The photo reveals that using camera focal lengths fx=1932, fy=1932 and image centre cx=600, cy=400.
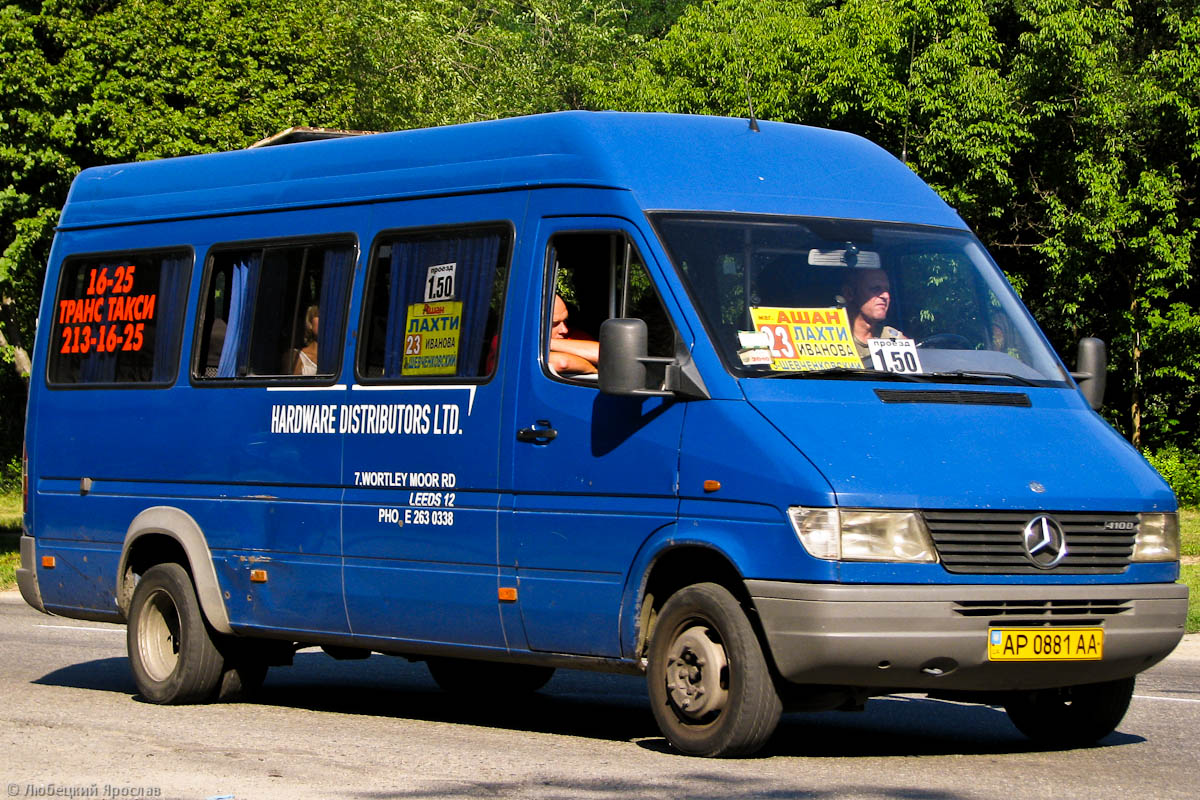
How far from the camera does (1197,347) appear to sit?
97.9 feet

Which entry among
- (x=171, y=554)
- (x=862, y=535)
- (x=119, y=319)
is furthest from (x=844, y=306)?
(x=119, y=319)

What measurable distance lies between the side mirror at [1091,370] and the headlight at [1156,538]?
957 mm

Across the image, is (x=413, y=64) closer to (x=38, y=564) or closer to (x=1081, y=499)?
(x=38, y=564)

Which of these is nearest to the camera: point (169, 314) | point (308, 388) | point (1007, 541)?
point (1007, 541)

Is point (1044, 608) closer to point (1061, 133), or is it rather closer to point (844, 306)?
point (844, 306)

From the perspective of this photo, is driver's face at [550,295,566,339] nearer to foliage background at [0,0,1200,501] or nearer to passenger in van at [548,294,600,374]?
passenger in van at [548,294,600,374]

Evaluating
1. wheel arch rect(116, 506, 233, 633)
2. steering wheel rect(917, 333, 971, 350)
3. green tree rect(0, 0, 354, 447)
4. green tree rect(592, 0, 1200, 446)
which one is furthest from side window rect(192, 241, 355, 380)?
green tree rect(592, 0, 1200, 446)

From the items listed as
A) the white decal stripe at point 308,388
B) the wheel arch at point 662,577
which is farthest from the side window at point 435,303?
the wheel arch at point 662,577

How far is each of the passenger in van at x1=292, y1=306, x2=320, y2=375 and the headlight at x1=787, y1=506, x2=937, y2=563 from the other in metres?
3.57

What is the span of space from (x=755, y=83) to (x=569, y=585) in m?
25.4

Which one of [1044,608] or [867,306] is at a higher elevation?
[867,306]

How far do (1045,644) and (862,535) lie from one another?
0.91 metres

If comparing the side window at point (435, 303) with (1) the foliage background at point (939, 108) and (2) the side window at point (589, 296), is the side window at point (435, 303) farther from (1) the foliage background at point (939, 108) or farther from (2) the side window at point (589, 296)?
(1) the foliage background at point (939, 108)

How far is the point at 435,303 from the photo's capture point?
9.44 meters
